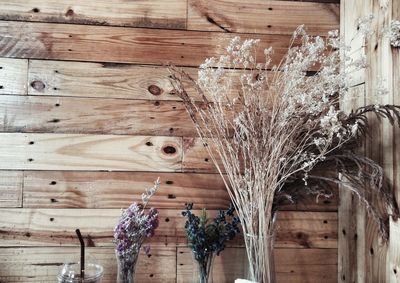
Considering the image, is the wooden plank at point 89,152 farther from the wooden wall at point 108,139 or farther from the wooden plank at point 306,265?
the wooden plank at point 306,265

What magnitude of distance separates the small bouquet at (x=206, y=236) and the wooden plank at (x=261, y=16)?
2.16ft

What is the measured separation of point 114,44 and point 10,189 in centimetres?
59

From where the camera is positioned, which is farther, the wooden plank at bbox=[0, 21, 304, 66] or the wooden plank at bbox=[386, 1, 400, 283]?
the wooden plank at bbox=[0, 21, 304, 66]

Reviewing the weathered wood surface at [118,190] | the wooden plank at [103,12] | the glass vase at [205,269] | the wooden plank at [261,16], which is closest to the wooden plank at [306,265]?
the weathered wood surface at [118,190]

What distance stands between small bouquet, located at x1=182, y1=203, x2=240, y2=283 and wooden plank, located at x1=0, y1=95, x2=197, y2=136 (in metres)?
0.31

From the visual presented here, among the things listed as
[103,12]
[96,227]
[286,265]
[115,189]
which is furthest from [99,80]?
[286,265]

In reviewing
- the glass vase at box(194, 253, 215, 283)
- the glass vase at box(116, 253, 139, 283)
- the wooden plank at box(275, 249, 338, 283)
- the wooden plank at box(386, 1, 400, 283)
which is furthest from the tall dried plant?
the glass vase at box(116, 253, 139, 283)

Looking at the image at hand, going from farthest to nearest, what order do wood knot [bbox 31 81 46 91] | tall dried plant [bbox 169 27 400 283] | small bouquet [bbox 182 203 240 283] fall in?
wood knot [bbox 31 81 46 91], small bouquet [bbox 182 203 240 283], tall dried plant [bbox 169 27 400 283]

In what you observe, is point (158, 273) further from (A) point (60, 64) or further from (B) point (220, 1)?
(B) point (220, 1)

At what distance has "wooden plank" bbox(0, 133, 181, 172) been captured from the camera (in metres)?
1.24

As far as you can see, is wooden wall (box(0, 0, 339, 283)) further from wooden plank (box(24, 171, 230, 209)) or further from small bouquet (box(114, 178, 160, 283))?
small bouquet (box(114, 178, 160, 283))

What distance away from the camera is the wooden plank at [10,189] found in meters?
1.22

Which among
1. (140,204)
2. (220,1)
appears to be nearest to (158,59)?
(220,1)

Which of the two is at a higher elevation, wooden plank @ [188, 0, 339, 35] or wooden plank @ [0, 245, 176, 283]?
wooden plank @ [188, 0, 339, 35]
